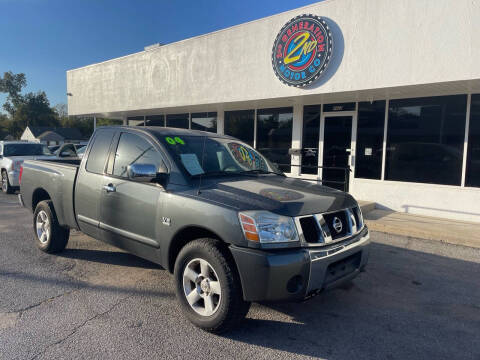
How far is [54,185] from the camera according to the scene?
495 cm

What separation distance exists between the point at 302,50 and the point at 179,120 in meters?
6.98

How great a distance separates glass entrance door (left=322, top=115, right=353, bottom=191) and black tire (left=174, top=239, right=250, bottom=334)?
694 cm

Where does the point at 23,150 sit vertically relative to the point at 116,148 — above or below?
below

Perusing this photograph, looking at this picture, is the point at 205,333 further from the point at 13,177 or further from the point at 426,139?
the point at 13,177

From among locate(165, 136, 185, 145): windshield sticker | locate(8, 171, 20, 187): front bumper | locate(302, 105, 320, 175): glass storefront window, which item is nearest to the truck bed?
locate(165, 136, 185, 145): windshield sticker

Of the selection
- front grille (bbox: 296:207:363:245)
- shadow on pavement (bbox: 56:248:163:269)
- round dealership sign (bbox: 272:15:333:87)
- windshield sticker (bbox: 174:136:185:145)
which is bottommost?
shadow on pavement (bbox: 56:248:163:269)

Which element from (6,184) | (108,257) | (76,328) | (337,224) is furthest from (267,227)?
(6,184)

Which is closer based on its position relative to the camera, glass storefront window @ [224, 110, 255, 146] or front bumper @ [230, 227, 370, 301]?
front bumper @ [230, 227, 370, 301]

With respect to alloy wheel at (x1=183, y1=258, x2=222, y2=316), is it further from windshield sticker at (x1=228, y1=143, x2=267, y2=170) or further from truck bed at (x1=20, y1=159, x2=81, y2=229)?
truck bed at (x1=20, y1=159, x2=81, y2=229)

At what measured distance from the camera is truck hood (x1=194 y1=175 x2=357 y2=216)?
2932 mm

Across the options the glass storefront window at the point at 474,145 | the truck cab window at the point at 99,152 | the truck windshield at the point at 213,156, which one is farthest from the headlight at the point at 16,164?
the glass storefront window at the point at 474,145

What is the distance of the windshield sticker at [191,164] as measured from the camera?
355cm

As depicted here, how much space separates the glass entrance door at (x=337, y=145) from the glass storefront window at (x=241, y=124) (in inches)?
107

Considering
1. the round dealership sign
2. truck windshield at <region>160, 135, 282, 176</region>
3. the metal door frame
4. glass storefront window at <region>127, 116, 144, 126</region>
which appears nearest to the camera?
truck windshield at <region>160, 135, 282, 176</region>
